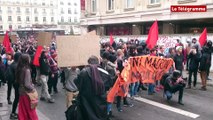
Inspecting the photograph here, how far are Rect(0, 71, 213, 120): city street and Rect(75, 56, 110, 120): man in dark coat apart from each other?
2570 mm

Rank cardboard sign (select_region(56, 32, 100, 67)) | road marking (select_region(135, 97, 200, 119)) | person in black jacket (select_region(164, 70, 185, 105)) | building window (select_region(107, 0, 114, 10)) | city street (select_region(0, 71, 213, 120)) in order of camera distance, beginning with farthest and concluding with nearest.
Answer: building window (select_region(107, 0, 114, 10))
person in black jacket (select_region(164, 70, 185, 105))
road marking (select_region(135, 97, 200, 119))
city street (select_region(0, 71, 213, 120))
cardboard sign (select_region(56, 32, 100, 67))

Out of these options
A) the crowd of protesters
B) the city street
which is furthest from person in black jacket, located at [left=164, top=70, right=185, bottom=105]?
the city street

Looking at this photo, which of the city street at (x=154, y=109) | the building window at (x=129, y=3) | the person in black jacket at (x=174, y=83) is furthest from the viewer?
the building window at (x=129, y=3)

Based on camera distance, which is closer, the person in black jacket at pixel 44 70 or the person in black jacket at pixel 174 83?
the person in black jacket at pixel 174 83

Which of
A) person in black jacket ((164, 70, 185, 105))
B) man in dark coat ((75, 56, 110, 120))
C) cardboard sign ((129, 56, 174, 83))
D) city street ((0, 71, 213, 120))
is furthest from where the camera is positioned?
cardboard sign ((129, 56, 174, 83))

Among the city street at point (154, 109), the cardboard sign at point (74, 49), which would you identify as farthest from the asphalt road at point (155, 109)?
the cardboard sign at point (74, 49)

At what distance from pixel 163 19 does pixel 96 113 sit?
722 inches

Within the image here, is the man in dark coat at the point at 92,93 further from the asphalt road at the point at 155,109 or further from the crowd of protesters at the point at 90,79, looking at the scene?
the asphalt road at the point at 155,109

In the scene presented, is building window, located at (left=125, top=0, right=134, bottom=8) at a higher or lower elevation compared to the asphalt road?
higher

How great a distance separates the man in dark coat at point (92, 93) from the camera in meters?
4.62

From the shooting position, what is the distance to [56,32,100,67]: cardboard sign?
5466 mm

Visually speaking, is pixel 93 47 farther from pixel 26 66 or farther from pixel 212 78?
pixel 212 78

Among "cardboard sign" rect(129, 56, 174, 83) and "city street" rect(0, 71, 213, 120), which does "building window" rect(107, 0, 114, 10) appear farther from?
"cardboard sign" rect(129, 56, 174, 83)

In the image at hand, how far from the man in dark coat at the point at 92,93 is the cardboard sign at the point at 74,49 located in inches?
34.1
